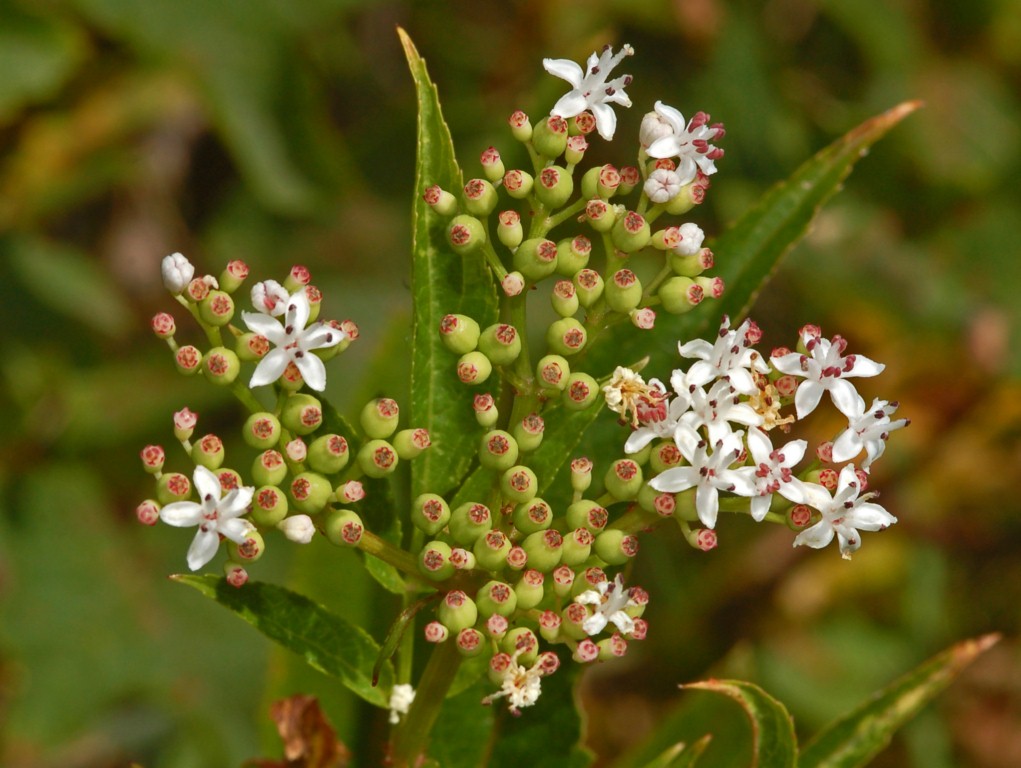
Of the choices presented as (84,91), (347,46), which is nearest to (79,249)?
(84,91)

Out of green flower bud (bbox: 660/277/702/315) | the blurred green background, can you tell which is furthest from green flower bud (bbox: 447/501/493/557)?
the blurred green background

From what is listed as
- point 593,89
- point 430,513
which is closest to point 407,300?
point 593,89

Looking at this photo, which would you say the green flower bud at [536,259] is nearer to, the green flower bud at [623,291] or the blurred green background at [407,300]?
the green flower bud at [623,291]

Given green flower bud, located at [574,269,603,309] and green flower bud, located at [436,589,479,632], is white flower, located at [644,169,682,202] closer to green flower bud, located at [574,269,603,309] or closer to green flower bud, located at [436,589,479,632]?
green flower bud, located at [574,269,603,309]

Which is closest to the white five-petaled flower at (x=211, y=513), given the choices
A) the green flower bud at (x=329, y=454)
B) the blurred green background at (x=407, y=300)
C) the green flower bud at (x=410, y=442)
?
the green flower bud at (x=329, y=454)

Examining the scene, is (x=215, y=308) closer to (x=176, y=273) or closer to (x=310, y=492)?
(x=176, y=273)

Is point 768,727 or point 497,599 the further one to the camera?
point 768,727
